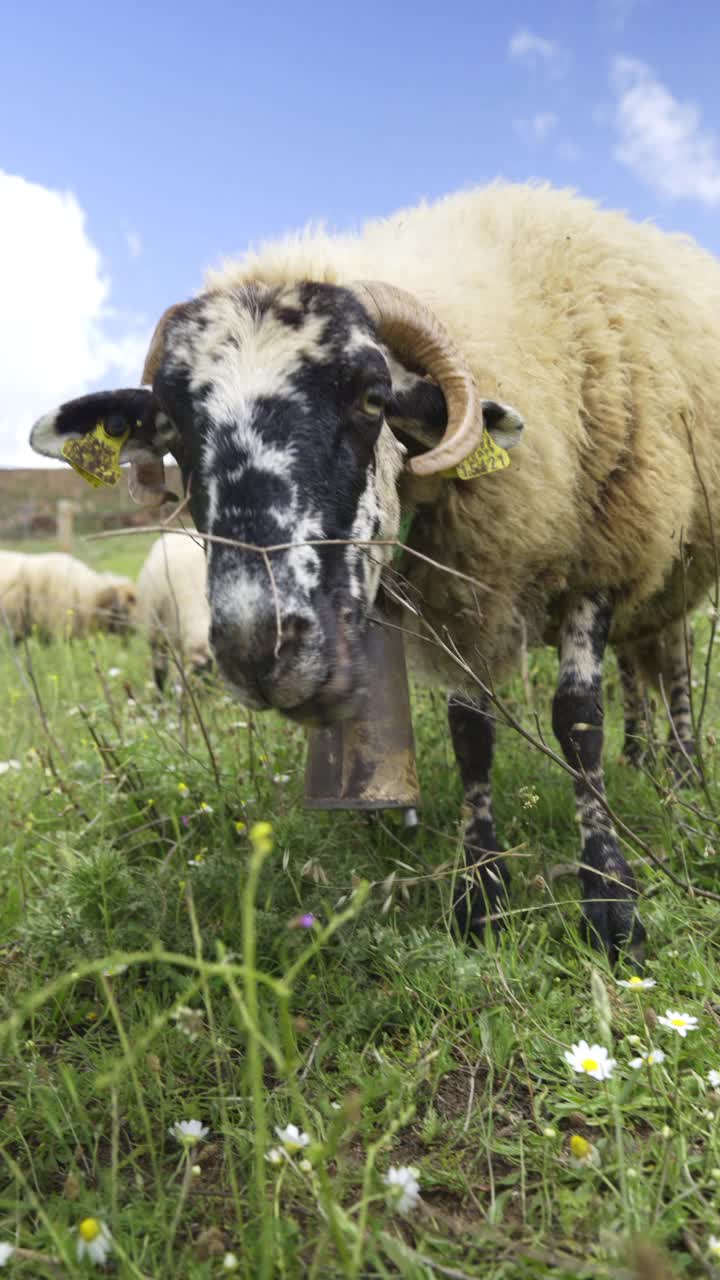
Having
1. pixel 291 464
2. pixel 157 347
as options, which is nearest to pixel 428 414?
pixel 291 464

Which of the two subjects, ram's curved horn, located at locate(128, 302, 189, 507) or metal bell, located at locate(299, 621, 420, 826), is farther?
ram's curved horn, located at locate(128, 302, 189, 507)

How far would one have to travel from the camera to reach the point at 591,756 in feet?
9.75

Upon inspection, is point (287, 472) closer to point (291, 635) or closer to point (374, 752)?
point (291, 635)

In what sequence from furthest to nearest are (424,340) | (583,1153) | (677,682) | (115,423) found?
(677,682) < (115,423) < (424,340) < (583,1153)

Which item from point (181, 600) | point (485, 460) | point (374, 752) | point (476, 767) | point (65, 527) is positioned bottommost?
point (476, 767)

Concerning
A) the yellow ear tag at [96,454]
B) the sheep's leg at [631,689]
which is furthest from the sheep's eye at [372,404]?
the sheep's leg at [631,689]

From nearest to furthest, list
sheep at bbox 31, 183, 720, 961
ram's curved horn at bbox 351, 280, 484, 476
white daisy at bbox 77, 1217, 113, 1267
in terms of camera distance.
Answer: white daisy at bbox 77, 1217, 113, 1267, sheep at bbox 31, 183, 720, 961, ram's curved horn at bbox 351, 280, 484, 476

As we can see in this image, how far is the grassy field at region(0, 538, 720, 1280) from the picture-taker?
1452 millimetres

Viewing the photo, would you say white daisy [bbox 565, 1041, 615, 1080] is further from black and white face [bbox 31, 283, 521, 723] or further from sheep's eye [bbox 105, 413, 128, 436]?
sheep's eye [bbox 105, 413, 128, 436]

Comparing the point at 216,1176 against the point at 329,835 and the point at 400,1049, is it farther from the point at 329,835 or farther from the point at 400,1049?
the point at 329,835

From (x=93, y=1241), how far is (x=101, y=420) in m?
2.22

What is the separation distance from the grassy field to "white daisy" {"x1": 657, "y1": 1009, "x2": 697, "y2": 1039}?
78 mm

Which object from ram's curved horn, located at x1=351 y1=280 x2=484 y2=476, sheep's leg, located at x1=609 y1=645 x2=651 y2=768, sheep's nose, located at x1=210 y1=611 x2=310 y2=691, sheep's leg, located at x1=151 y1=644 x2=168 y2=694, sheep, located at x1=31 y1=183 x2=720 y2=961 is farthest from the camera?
sheep's leg, located at x1=151 y1=644 x2=168 y2=694

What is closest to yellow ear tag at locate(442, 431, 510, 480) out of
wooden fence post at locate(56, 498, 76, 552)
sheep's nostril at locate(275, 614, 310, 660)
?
sheep's nostril at locate(275, 614, 310, 660)
